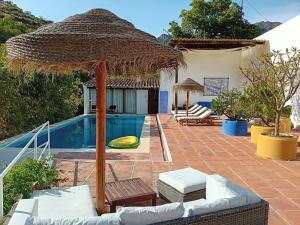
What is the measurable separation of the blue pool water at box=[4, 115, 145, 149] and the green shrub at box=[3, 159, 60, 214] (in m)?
6.43

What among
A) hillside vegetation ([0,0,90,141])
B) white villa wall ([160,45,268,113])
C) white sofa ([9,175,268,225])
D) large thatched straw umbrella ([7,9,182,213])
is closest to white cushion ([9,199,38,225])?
white sofa ([9,175,268,225])

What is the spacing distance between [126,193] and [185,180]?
0.85 m

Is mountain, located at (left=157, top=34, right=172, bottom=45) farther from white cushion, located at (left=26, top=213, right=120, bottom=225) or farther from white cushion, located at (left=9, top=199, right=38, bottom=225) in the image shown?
white cushion, located at (left=9, top=199, right=38, bottom=225)

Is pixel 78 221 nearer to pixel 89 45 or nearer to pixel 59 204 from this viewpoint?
pixel 59 204

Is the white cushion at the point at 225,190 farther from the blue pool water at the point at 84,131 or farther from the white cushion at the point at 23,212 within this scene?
the blue pool water at the point at 84,131

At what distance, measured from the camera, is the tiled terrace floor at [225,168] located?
16.6ft

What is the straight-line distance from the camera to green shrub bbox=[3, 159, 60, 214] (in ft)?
13.6

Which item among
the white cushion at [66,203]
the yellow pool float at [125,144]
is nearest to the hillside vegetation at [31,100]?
the yellow pool float at [125,144]

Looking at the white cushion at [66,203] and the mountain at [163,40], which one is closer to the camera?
the white cushion at [66,203]

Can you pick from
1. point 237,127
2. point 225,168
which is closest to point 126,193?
point 225,168

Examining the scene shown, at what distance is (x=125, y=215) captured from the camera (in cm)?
268

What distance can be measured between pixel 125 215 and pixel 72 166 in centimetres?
468

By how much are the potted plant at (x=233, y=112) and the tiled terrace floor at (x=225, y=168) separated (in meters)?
1.24

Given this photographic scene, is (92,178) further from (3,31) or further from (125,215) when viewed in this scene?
(3,31)
